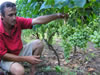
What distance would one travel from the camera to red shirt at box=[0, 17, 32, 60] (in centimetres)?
198

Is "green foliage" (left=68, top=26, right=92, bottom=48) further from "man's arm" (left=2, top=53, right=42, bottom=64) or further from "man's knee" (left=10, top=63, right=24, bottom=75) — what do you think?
"man's knee" (left=10, top=63, right=24, bottom=75)

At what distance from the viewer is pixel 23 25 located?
7.81 ft

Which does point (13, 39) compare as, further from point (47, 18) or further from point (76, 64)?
point (76, 64)

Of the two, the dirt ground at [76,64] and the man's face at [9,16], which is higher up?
the man's face at [9,16]

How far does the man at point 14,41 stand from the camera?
1974mm

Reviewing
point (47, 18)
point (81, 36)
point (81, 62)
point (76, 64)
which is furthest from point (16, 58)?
point (81, 62)

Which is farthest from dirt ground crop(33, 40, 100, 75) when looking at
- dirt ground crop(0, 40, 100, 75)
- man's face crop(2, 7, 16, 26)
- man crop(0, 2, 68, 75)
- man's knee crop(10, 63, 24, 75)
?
man's face crop(2, 7, 16, 26)

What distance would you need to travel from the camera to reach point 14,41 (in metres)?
2.21

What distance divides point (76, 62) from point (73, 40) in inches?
58.0

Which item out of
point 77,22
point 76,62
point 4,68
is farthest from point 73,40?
point 76,62

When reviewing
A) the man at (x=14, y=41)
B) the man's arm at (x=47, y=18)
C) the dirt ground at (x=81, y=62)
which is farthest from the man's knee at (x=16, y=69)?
the dirt ground at (x=81, y=62)

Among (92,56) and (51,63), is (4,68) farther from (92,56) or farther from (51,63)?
(92,56)

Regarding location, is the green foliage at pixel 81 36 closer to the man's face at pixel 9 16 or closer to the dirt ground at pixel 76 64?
the man's face at pixel 9 16

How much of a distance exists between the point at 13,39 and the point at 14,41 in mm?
32
